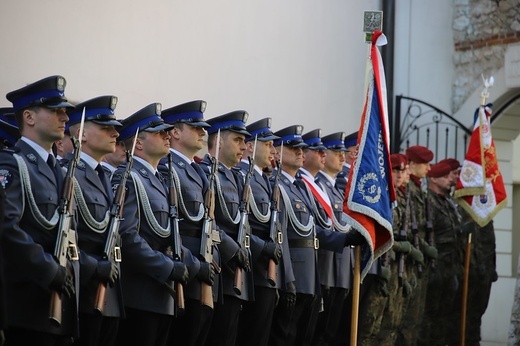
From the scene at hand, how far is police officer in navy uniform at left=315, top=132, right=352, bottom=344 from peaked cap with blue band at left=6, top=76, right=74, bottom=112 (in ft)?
12.3

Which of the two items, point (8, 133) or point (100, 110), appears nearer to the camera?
point (100, 110)

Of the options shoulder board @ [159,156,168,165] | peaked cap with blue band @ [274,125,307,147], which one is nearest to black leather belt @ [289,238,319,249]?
peaked cap with blue band @ [274,125,307,147]

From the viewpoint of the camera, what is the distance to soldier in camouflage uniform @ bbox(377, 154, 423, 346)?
10.5 metres

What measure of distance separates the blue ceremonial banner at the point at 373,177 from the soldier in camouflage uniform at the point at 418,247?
264 centimetres

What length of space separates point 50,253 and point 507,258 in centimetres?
1062

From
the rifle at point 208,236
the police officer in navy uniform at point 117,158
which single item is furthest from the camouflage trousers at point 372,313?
the police officer in navy uniform at point 117,158

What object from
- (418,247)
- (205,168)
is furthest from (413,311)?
(205,168)

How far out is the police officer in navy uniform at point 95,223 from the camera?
247 inches

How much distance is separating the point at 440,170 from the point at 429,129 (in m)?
2.35

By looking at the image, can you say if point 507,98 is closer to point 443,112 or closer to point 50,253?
point 443,112

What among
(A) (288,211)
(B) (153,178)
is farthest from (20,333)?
(A) (288,211)

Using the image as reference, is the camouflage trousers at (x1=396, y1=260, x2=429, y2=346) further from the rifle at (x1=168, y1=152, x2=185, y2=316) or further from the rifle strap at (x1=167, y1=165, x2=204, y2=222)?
the rifle at (x1=168, y1=152, x2=185, y2=316)

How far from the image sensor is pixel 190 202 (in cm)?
742

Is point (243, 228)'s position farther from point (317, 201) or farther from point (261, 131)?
point (317, 201)
